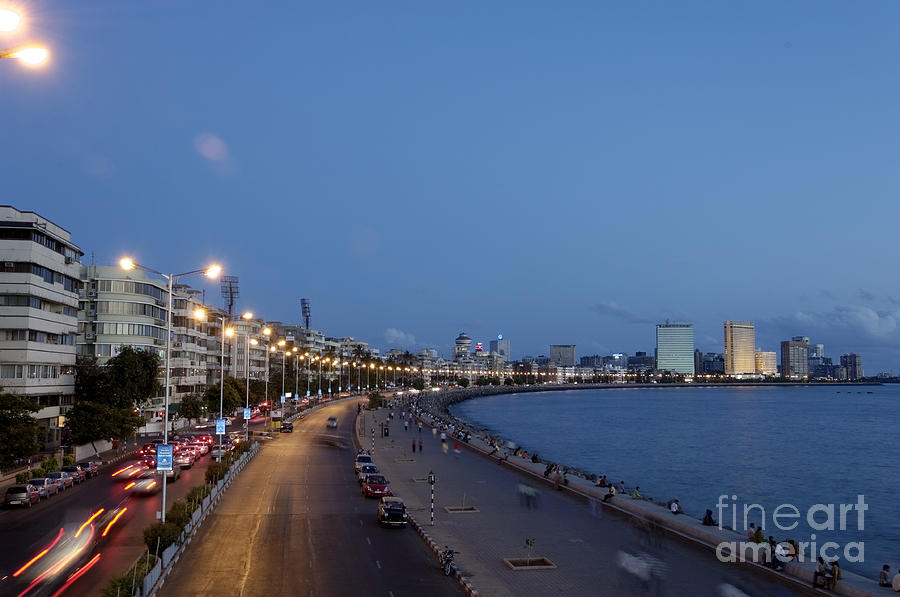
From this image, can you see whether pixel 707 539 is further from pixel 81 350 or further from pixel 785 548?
pixel 81 350

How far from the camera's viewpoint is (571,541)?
31688mm

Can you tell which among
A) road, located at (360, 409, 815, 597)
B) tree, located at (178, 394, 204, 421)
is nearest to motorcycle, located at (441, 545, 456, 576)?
road, located at (360, 409, 815, 597)

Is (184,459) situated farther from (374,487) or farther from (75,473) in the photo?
(374,487)

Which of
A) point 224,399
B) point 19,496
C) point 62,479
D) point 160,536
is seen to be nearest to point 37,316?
point 62,479

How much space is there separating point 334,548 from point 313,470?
2504 centimetres

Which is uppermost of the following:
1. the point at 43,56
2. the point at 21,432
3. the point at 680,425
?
the point at 43,56

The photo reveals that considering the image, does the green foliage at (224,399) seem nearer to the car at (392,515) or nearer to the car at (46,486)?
the car at (46,486)

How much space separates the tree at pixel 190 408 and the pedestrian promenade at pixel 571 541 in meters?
43.1

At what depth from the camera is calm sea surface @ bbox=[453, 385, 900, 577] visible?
5650 centimetres

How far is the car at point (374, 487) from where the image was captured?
41250mm

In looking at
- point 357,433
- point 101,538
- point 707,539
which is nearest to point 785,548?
point 707,539

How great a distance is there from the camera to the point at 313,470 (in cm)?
5331

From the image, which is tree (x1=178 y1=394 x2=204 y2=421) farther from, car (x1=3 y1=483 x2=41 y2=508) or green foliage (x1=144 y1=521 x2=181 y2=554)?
green foliage (x1=144 y1=521 x2=181 y2=554)

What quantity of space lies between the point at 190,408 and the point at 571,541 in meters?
65.9
